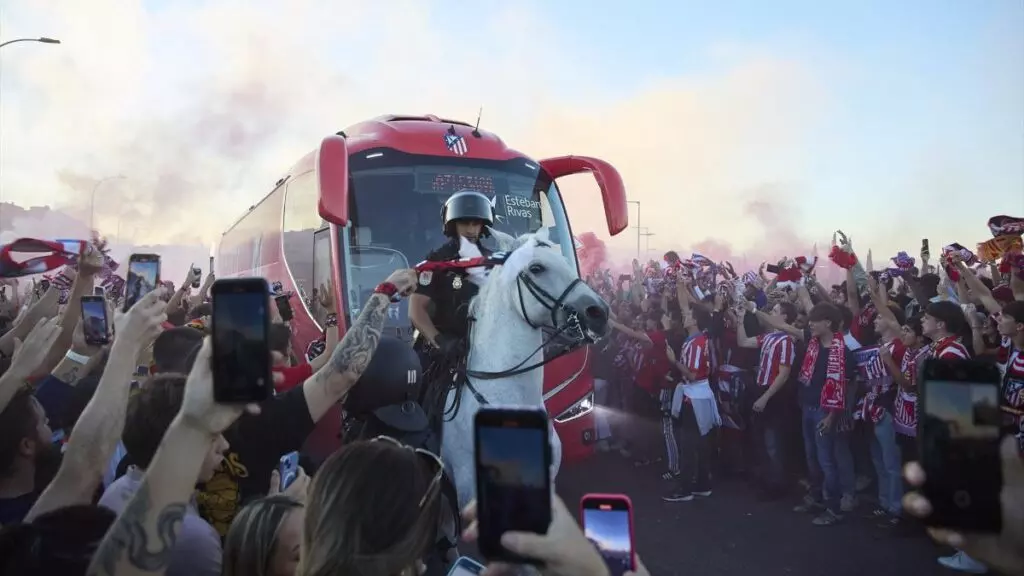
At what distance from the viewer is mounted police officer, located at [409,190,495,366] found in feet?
13.9

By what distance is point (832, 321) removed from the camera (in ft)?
21.0

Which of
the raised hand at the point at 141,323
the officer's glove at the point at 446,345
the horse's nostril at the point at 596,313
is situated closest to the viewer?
the raised hand at the point at 141,323

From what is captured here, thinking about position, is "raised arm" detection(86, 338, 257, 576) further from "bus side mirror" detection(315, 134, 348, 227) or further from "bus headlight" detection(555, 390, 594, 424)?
"bus headlight" detection(555, 390, 594, 424)

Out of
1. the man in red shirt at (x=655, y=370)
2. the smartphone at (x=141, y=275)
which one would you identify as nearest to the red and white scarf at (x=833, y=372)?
the man in red shirt at (x=655, y=370)

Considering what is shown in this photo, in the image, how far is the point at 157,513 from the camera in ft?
4.49

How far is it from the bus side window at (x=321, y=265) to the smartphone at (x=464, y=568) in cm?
494

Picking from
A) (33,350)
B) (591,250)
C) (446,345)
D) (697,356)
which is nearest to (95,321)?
(33,350)

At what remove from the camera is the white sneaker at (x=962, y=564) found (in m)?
4.96

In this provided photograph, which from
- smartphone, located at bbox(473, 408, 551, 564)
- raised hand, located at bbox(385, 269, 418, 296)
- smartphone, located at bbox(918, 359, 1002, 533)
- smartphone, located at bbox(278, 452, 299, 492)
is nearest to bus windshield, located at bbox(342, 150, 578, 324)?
raised hand, located at bbox(385, 269, 418, 296)

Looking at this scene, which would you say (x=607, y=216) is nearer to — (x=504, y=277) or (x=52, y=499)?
(x=504, y=277)

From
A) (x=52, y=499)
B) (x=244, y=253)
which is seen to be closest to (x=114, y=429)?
(x=52, y=499)

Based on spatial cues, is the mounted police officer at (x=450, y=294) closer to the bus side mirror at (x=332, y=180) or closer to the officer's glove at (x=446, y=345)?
the officer's glove at (x=446, y=345)

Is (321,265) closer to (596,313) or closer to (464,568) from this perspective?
(596,313)

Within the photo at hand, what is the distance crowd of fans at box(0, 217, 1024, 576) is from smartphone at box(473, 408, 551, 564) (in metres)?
0.04
